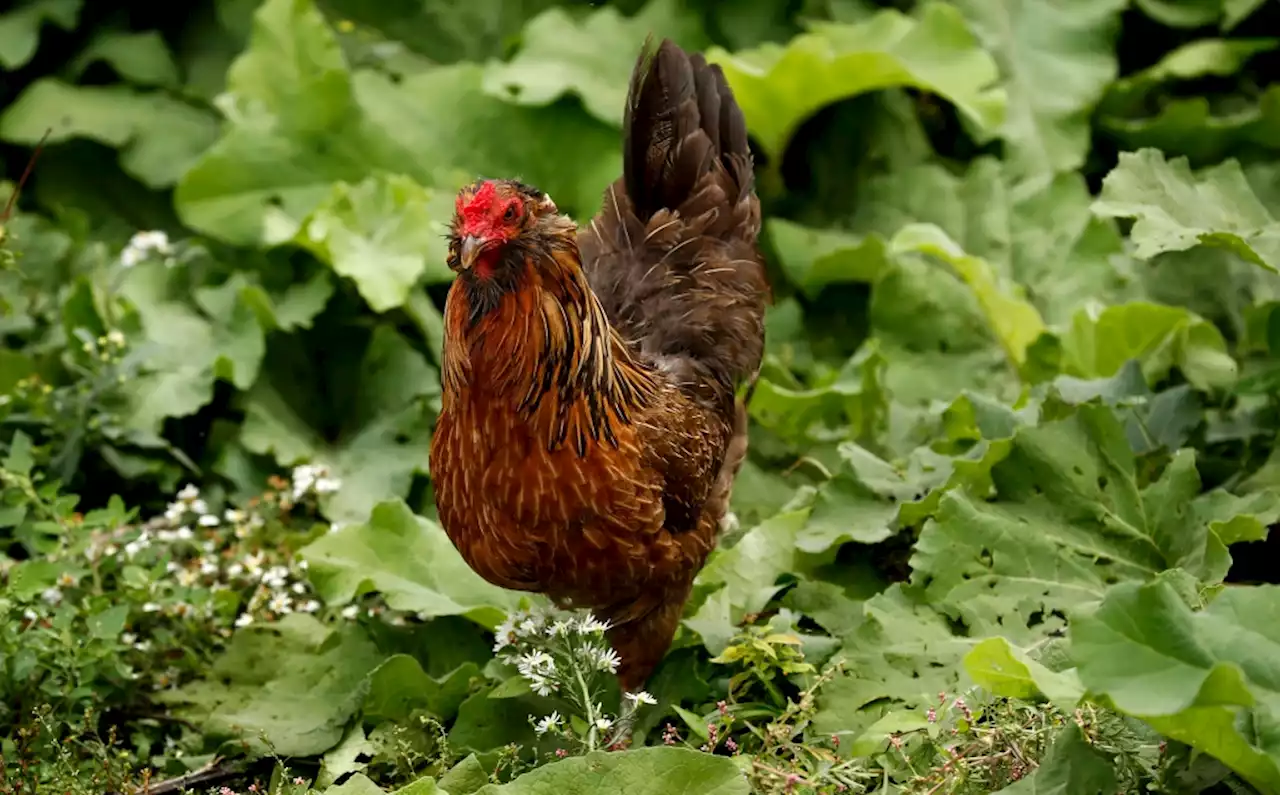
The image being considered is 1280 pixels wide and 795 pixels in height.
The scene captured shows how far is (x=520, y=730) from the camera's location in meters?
2.73

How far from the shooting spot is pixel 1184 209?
2.90 meters

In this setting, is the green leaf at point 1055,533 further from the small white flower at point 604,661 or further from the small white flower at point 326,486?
the small white flower at point 326,486

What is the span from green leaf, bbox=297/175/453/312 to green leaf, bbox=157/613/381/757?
972 millimetres

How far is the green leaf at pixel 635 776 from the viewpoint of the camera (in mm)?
2227

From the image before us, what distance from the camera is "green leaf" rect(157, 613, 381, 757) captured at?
2.81 m

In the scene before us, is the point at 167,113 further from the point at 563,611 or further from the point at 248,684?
the point at 563,611

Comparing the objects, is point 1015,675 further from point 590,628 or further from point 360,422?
point 360,422

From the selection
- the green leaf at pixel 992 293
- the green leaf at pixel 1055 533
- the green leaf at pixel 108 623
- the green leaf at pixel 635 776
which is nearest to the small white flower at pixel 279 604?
the green leaf at pixel 108 623

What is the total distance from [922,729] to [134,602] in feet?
5.75

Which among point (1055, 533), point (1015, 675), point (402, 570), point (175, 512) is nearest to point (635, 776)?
point (1015, 675)

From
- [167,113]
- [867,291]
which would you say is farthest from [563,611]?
[167,113]

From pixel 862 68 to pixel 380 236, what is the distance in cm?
155

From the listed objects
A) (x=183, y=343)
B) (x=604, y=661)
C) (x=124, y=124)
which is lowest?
(x=183, y=343)

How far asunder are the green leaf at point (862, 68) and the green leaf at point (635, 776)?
2.44m
